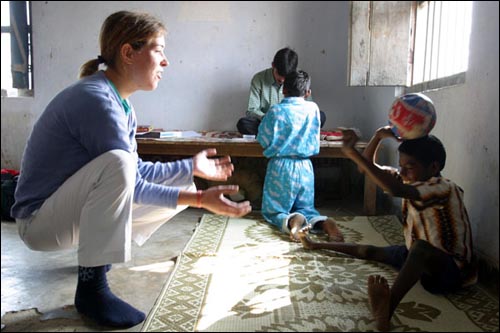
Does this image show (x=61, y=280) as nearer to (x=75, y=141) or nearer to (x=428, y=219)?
(x=75, y=141)

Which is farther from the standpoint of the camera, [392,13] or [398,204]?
[392,13]

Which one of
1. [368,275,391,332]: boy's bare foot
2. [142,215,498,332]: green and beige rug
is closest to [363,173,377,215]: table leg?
[142,215,498,332]: green and beige rug

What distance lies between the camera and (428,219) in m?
1.08

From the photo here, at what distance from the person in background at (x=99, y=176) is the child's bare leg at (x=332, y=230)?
68 cm

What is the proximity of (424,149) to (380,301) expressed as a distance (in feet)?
1.28

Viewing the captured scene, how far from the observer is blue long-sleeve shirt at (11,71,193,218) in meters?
0.89

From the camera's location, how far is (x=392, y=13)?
1.86m

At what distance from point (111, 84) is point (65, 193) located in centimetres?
27

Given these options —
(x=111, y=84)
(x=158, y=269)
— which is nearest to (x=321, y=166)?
(x=158, y=269)

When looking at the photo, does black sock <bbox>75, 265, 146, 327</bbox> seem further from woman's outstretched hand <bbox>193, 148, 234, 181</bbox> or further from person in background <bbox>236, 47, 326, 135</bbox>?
person in background <bbox>236, 47, 326, 135</bbox>

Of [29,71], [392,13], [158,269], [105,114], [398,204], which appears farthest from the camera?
[29,71]

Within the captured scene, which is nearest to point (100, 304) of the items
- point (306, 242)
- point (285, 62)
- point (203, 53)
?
point (306, 242)

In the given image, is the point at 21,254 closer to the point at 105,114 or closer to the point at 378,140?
the point at 105,114

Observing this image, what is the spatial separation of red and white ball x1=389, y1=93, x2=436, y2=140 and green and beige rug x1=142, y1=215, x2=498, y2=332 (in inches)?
15.5
